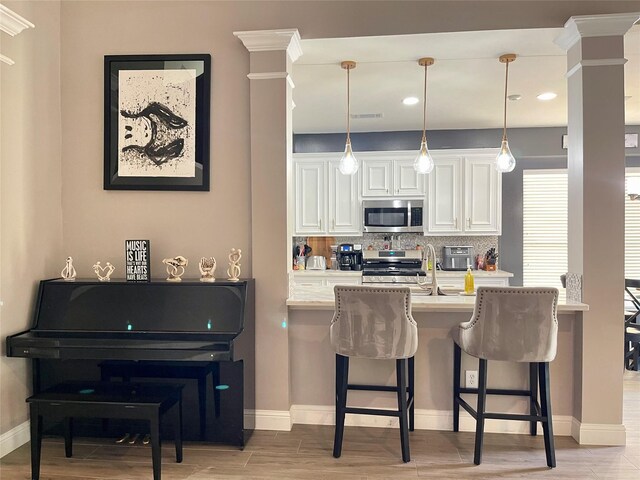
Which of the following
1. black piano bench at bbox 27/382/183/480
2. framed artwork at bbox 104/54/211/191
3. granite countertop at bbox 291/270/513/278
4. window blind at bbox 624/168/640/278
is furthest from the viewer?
window blind at bbox 624/168/640/278

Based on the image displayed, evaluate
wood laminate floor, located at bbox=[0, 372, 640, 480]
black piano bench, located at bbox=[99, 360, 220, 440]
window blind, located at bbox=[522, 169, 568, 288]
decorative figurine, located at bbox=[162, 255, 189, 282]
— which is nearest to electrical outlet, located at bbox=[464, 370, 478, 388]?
wood laminate floor, located at bbox=[0, 372, 640, 480]

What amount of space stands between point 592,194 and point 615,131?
1.32ft

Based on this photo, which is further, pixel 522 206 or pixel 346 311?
pixel 522 206

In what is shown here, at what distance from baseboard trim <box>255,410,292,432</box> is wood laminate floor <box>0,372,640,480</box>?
54mm

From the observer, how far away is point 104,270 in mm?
3035

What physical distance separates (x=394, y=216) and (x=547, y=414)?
3.27m

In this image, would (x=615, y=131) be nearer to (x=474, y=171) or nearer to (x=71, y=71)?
(x=474, y=171)

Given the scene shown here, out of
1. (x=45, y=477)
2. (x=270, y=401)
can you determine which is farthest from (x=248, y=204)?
(x=45, y=477)

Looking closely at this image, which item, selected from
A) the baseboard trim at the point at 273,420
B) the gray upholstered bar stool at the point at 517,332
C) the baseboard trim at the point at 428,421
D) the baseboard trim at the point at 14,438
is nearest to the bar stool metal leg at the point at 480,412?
the gray upholstered bar stool at the point at 517,332

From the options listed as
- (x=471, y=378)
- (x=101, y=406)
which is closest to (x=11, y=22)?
(x=101, y=406)

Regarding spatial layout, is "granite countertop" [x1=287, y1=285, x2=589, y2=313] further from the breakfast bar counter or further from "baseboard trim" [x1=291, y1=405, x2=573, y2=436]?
"baseboard trim" [x1=291, y1=405, x2=573, y2=436]

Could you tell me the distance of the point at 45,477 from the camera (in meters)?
2.39

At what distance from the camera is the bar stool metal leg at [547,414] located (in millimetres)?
2469

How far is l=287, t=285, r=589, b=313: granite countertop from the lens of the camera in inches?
108
